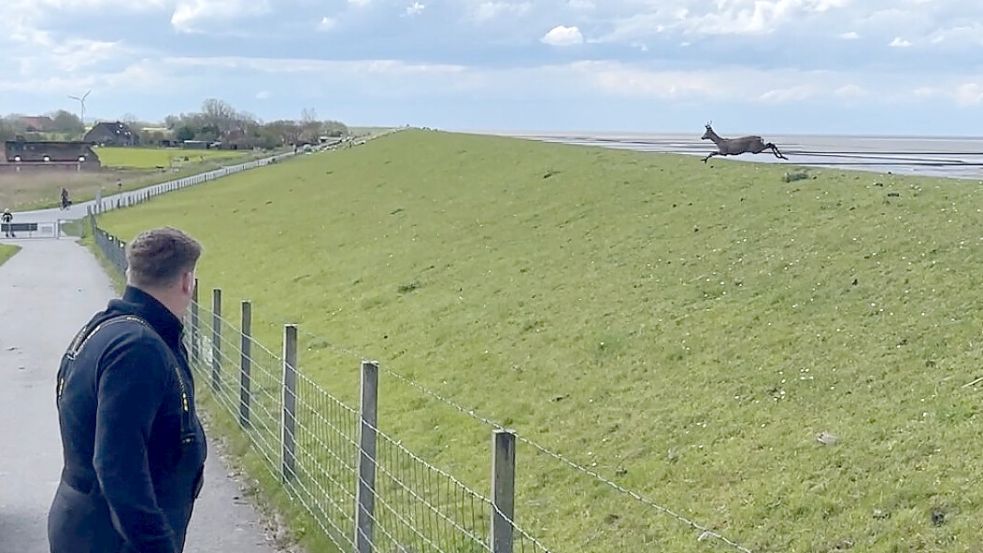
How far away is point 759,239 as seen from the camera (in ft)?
44.3

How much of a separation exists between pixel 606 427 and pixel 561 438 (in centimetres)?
36

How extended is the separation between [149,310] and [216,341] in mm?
8018

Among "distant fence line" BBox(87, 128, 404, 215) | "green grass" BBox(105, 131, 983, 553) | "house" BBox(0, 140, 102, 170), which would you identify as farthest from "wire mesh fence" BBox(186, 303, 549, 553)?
"house" BBox(0, 140, 102, 170)

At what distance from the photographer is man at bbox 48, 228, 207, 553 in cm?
381

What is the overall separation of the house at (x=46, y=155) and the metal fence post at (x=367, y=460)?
9596 cm

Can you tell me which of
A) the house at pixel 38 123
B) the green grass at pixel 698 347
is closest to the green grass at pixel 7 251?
the green grass at pixel 698 347

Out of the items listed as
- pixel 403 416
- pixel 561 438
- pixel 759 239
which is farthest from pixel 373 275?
pixel 561 438

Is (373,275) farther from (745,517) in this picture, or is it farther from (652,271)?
(745,517)

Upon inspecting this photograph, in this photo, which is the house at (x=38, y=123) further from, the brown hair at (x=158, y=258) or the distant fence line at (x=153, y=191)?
the brown hair at (x=158, y=258)

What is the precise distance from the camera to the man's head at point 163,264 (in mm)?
4039

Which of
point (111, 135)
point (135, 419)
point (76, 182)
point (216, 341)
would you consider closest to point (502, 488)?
point (135, 419)

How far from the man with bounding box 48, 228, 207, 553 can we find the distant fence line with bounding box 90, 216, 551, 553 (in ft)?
3.78

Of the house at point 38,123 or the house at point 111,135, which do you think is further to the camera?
the house at point 38,123

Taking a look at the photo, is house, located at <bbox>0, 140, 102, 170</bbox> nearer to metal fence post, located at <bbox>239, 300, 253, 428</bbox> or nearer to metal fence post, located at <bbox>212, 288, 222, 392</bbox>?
metal fence post, located at <bbox>212, 288, 222, 392</bbox>
